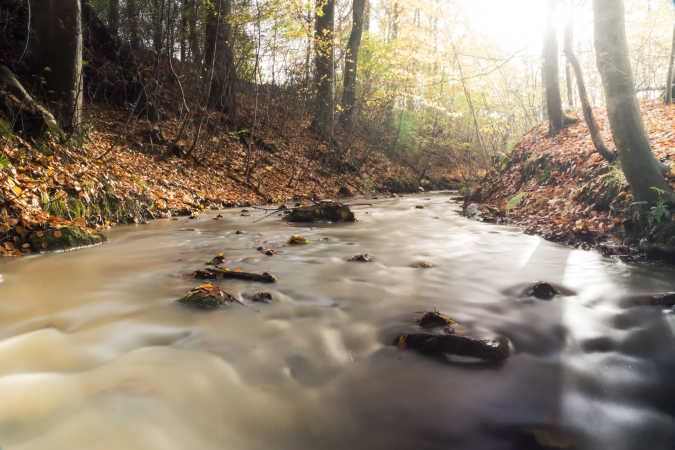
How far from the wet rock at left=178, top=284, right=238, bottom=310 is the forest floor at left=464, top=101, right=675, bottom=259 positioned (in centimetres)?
464

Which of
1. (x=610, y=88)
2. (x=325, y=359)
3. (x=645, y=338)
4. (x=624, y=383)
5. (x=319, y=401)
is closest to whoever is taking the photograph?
(x=319, y=401)

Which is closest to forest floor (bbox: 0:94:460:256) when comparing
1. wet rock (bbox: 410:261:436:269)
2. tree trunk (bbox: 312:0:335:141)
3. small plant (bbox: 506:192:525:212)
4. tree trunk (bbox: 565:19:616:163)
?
tree trunk (bbox: 312:0:335:141)

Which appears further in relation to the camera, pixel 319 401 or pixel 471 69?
pixel 471 69

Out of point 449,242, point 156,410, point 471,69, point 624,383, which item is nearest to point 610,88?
point 449,242

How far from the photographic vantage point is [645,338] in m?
2.53

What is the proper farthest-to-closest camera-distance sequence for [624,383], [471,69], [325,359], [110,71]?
1. [471,69]
2. [110,71]
3. [325,359]
4. [624,383]

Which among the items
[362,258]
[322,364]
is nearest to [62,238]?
[362,258]

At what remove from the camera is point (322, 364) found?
221cm

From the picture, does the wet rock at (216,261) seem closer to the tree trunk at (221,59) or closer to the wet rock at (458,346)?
the wet rock at (458,346)

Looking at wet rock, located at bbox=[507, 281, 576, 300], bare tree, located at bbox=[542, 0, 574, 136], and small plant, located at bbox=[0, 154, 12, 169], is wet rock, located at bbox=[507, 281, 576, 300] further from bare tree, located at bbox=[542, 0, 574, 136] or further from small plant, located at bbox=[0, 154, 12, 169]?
bare tree, located at bbox=[542, 0, 574, 136]

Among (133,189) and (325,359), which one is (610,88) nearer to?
(325,359)

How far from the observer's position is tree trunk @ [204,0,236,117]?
11367 millimetres

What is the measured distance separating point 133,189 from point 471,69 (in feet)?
42.2

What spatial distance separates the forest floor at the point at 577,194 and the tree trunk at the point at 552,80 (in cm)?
39
